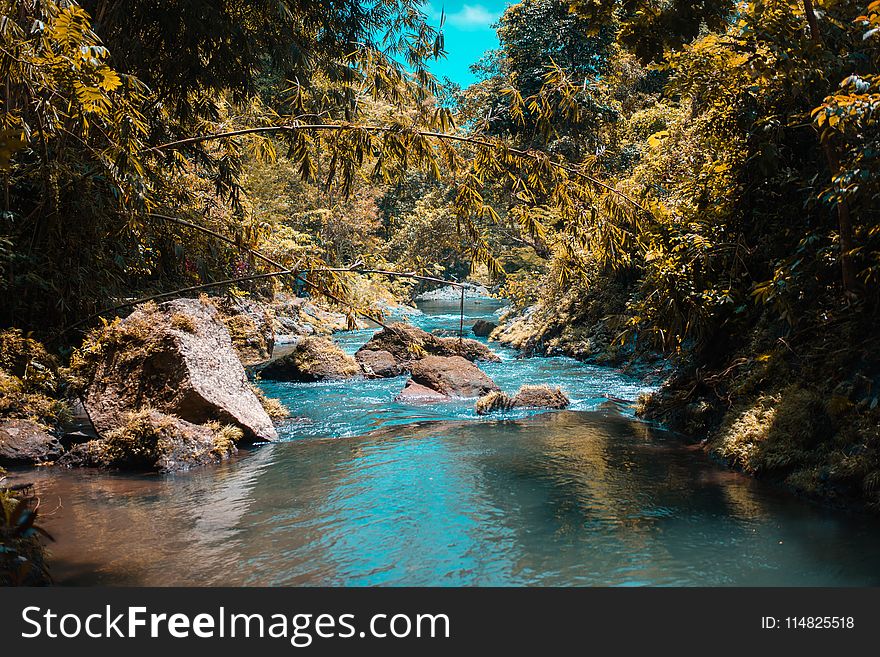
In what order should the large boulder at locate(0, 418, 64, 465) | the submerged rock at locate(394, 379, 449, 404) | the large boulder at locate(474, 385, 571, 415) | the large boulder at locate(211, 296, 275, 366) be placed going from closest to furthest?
the large boulder at locate(0, 418, 64, 465), the large boulder at locate(474, 385, 571, 415), the submerged rock at locate(394, 379, 449, 404), the large boulder at locate(211, 296, 275, 366)

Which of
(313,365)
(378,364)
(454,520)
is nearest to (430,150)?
(454,520)

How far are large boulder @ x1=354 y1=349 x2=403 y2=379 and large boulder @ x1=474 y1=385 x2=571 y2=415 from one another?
4290 mm

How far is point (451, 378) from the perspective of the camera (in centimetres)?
1316

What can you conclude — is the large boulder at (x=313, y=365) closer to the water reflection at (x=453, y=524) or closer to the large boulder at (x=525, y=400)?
the large boulder at (x=525, y=400)

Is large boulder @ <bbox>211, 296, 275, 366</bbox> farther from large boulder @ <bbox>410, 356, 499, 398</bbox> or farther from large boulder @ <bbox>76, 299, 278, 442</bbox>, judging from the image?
large boulder @ <bbox>76, 299, 278, 442</bbox>

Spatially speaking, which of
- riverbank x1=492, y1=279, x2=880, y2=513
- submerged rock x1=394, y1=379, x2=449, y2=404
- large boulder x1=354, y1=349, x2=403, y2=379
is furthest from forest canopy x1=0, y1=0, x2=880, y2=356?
large boulder x1=354, y1=349, x2=403, y2=379

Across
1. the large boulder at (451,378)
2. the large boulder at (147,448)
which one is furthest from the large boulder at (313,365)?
the large boulder at (147,448)

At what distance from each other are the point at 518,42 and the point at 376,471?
71.8 ft

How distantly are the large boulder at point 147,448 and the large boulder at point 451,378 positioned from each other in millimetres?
5630

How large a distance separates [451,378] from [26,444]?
24.7ft

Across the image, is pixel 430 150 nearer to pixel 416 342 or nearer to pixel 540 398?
pixel 540 398

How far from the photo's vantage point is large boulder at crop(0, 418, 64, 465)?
725cm

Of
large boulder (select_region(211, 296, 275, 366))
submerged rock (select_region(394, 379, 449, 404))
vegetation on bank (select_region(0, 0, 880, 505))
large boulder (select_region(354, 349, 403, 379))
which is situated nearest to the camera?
vegetation on bank (select_region(0, 0, 880, 505))
